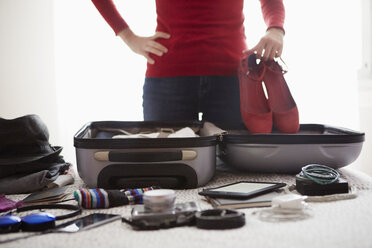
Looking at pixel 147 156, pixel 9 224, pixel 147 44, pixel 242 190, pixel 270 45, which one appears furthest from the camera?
pixel 147 44

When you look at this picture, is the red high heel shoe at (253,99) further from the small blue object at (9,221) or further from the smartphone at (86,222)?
the small blue object at (9,221)

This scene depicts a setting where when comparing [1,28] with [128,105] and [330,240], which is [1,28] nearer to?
[128,105]

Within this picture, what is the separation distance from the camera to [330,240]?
1.78 feet

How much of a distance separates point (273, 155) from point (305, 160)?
76mm

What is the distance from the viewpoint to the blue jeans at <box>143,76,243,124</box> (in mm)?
1216

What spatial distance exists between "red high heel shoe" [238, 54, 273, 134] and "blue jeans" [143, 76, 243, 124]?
2.4 inches

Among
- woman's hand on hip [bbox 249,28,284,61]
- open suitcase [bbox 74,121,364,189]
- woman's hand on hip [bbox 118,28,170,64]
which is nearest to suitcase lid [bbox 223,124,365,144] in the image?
open suitcase [bbox 74,121,364,189]

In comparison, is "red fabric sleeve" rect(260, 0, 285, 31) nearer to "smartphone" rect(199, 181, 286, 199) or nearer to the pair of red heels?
the pair of red heels

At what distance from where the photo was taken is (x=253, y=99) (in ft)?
3.84

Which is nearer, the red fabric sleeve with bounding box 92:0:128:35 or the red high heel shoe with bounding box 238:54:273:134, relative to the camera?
the red high heel shoe with bounding box 238:54:273:134

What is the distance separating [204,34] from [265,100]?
0.26m

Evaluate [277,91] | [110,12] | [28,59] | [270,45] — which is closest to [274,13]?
[270,45]

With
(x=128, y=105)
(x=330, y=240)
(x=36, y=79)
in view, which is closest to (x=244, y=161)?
(x=330, y=240)

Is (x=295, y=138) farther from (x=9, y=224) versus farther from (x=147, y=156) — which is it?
(x=9, y=224)
